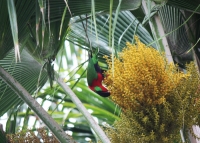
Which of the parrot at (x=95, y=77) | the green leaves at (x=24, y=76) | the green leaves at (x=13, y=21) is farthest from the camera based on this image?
the green leaves at (x=24, y=76)

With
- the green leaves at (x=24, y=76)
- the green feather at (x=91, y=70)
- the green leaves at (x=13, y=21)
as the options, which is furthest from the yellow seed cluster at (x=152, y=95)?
the green leaves at (x=24, y=76)

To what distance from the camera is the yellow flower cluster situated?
1265 millimetres

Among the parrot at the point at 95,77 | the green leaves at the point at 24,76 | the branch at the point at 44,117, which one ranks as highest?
the green leaves at the point at 24,76

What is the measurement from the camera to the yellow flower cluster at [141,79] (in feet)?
4.15

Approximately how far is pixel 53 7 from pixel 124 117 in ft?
1.50

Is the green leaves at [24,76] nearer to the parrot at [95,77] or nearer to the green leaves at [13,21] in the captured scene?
the parrot at [95,77]

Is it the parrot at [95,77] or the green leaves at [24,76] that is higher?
the green leaves at [24,76]

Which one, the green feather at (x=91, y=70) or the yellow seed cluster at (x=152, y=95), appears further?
the green feather at (x=91, y=70)

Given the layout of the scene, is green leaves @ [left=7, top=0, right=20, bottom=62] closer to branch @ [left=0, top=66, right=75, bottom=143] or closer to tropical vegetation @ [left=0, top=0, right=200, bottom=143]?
tropical vegetation @ [left=0, top=0, right=200, bottom=143]

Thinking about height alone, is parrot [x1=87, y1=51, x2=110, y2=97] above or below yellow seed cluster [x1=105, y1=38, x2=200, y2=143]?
above

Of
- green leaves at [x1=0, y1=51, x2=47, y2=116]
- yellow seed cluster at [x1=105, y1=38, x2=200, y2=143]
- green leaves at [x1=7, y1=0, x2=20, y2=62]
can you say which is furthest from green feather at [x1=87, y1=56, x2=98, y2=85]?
green leaves at [x1=0, y1=51, x2=47, y2=116]

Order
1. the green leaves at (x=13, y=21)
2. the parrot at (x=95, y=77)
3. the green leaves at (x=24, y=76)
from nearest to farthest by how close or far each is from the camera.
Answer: the green leaves at (x=13, y=21), the parrot at (x=95, y=77), the green leaves at (x=24, y=76)

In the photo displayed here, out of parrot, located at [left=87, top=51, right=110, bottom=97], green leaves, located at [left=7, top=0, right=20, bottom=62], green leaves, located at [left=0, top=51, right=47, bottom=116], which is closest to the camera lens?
green leaves, located at [left=7, top=0, right=20, bottom=62]

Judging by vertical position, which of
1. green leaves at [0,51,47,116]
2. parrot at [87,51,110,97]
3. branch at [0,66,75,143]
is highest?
green leaves at [0,51,47,116]
